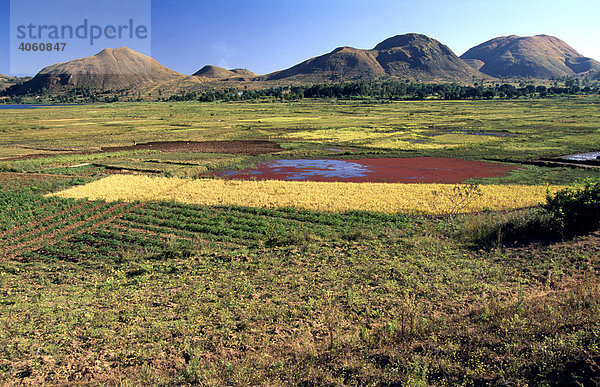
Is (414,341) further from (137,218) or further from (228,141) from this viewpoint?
(228,141)

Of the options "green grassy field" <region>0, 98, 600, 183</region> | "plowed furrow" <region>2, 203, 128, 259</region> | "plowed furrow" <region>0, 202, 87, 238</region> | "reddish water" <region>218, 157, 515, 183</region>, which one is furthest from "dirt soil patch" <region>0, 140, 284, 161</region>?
"plowed furrow" <region>2, 203, 128, 259</region>

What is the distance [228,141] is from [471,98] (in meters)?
143

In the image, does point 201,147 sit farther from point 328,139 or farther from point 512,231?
point 512,231

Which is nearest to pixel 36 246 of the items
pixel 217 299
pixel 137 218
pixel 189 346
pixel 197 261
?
pixel 137 218

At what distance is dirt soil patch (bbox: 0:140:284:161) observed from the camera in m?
51.0

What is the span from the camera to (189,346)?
9.20 meters

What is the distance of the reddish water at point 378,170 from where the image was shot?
35.2m

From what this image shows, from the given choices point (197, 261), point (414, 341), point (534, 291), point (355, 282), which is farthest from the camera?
point (197, 261)

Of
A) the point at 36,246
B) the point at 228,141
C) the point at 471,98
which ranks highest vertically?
the point at 471,98

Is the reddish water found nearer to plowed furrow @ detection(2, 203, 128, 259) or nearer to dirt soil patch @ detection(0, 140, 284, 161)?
dirt soil patch @ detection(0, 140, 284, 161)

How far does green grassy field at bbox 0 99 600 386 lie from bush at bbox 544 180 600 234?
2.40 ft

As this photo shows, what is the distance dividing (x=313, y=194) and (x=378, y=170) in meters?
13.2

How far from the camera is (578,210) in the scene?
16.4 m

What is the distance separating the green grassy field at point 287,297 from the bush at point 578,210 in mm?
731
